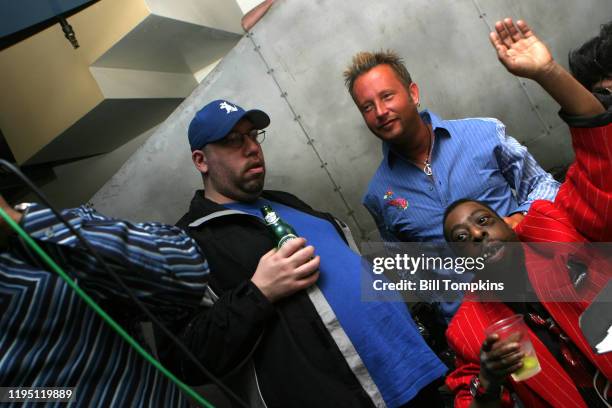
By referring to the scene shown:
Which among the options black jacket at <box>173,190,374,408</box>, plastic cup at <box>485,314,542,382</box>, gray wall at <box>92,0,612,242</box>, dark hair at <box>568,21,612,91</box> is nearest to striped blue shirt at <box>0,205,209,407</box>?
black jacket at <box>173,190,374,408</box>

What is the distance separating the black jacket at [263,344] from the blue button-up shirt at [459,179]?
0.71 metres

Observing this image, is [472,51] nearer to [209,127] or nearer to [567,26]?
[567,26]

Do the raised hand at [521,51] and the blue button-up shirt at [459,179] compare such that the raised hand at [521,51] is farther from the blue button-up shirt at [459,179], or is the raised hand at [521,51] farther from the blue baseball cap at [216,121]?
the blue baseball cap at [216,121]

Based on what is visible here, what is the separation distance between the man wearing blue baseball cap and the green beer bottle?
32mm

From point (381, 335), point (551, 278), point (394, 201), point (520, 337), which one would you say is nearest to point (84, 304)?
point (381, 335)

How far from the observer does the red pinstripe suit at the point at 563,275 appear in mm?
A: 1074

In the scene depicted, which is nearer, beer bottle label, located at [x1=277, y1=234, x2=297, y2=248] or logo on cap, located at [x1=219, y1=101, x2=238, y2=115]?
beer bottle label, located at [x1=277, y1=234, x2=297, y2=248]

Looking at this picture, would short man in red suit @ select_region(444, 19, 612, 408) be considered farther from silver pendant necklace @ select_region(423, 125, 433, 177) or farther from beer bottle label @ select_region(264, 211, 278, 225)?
beer bottle label @ select_region(264, 211, 278, 225)

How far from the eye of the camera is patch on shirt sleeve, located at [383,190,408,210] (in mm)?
1839

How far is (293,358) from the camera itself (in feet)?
3.99

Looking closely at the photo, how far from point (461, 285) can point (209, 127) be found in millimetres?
1038

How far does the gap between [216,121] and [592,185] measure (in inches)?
45.3

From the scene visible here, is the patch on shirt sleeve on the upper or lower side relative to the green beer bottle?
lower

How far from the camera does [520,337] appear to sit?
1.05 metres
